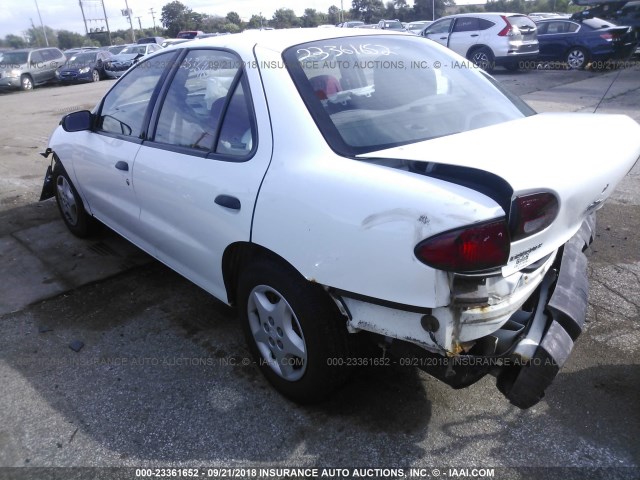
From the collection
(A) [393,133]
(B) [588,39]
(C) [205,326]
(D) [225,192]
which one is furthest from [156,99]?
(B) [588,39]

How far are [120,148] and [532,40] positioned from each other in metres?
15.0

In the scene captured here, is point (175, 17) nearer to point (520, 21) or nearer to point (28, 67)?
point (28, 67)

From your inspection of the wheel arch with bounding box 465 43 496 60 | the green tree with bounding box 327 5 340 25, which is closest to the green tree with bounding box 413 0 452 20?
the green tree with bounding box 327 5 340 25

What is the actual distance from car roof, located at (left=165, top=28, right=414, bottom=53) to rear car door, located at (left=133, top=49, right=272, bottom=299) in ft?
0.27

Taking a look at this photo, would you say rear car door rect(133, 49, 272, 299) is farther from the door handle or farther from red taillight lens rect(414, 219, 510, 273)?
red taillight lens rect(414, 219, 510, 273)

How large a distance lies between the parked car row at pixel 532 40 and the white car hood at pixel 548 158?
1390 centimetres

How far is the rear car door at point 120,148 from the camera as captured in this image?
136 inches

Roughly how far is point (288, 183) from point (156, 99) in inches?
61.3

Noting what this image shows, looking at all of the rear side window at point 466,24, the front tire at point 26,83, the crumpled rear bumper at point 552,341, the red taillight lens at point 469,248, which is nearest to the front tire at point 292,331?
the red taillight lens at point 469,248

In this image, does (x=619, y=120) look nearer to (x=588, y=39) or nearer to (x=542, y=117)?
(x=542, y=117)

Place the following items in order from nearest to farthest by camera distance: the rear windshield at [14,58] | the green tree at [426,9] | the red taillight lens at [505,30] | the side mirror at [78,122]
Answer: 1. the side mirror at [78,122]
2. the red taillight lens at [505,30]
3. the rear windshield at [14,58]
4. the green tree at [426,9]

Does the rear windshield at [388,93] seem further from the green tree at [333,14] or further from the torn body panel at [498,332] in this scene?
the green tree at [333,14]

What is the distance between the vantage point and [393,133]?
238 cm

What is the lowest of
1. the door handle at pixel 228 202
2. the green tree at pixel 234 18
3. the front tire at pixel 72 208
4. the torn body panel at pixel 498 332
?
the front tire at pixel 72 208
